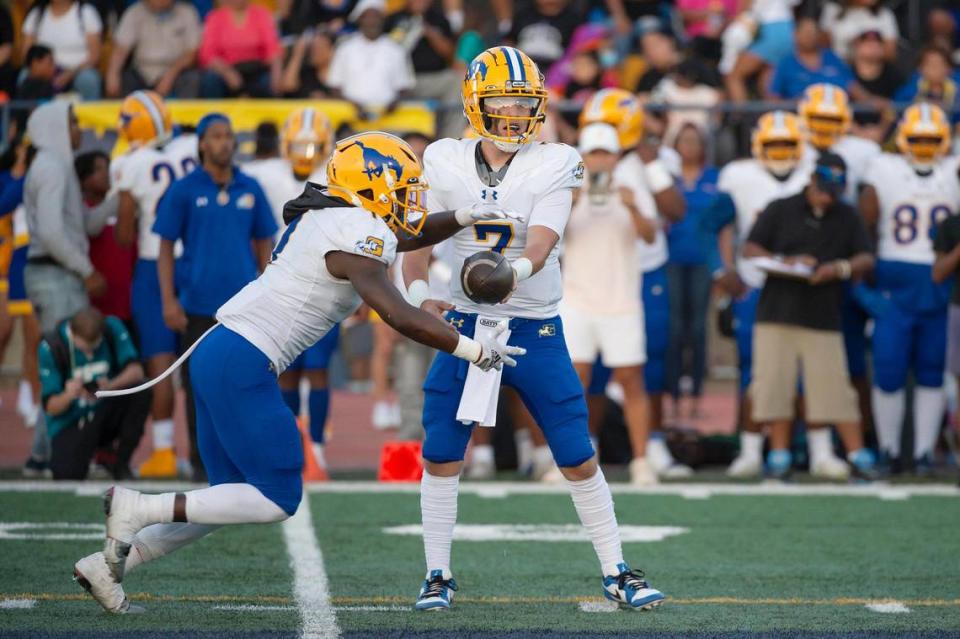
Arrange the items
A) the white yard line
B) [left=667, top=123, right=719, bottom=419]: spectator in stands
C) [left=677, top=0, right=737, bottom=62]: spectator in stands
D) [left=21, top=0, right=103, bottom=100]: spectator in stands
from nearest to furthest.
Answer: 1. the white yard line
2. [left=667, top=123, right=719, bottom=419]: spectator in stands
3. [left=21, top=0, right=103, bottom=100]: spectator in stands
4. [left=677, top=0, right=737, bottom=62]: spectator in stands

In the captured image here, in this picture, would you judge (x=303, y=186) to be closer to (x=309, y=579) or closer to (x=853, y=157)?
(x=853, y=157)

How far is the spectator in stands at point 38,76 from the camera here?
43.8 ft

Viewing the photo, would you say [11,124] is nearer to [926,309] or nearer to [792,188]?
[792,188]

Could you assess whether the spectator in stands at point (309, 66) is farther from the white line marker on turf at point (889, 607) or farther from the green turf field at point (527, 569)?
the white line marker on turf at point (889, 607)

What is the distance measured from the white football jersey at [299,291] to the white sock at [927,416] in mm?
5359

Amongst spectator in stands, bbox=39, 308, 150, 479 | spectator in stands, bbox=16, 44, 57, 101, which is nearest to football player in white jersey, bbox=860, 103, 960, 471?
spectator in stands, bbox=39, 308, 150, 479

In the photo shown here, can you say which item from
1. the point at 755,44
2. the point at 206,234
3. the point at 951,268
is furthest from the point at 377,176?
the point at 755,44

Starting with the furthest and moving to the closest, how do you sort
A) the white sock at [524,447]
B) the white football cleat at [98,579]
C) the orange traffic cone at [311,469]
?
1. the white sock at [524,447]
2. the orange traffic cone at [311,469]
3. the white football cleat at [98,579]

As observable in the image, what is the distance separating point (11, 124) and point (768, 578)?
8371 millimetres

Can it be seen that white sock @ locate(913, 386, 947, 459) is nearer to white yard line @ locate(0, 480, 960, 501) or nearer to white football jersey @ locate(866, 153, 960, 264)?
white yard line @ locate(0, 480, 960, 501)

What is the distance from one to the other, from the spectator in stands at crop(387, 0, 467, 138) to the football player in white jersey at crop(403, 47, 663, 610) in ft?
25.5

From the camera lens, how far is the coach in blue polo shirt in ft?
29.5

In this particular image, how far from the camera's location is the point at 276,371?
5445 mm

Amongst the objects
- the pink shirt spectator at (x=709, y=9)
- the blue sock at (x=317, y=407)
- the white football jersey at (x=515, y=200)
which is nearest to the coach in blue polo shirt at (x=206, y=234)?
the blue sock at (x=317, y=407)
